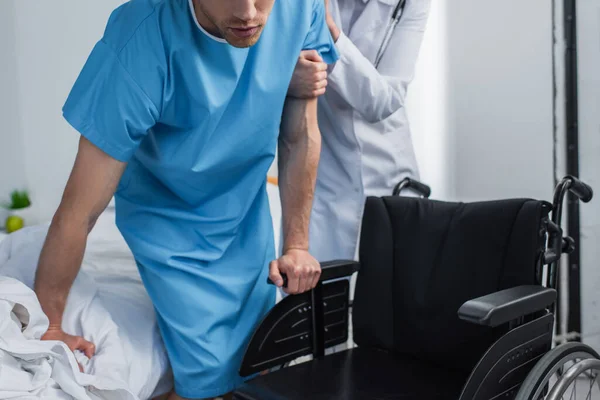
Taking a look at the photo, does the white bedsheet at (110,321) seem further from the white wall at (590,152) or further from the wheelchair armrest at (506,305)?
the white wall at (590,152)

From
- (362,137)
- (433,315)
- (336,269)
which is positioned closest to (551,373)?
(433,315)

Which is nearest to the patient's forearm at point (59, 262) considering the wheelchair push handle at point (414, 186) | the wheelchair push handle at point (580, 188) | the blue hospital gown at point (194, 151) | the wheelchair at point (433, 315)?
the blue hospital gown at point (194, 151)

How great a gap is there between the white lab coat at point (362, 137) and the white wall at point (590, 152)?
0.63 meters

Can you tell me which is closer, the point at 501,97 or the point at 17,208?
the point at 501,97

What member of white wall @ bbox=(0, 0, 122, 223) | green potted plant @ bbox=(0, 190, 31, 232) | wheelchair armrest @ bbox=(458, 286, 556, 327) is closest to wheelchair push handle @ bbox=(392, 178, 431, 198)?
wheelchair armrest @ bbox=(458, 286, 556, 327)

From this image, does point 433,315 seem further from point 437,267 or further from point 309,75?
point 309,75

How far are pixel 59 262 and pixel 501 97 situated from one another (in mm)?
1595

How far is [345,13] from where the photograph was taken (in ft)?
5.90

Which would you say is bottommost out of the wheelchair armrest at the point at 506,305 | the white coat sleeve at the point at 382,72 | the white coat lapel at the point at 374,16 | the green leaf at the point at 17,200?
the green leaf at the point at 17,200

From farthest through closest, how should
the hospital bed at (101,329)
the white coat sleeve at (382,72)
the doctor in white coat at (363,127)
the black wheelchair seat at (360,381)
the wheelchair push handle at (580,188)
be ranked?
1. the doctor in white coat at (363,127)
2. the white coat sleeve at (382,72)
3. the wheelchair push handle at (580,188)
4. the black wheelchair seat at (360,381)
5. the hospital bed at (101,329)

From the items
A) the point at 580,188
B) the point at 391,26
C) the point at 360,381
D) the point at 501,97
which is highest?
the point at 391,26

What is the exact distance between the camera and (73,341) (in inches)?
50.6

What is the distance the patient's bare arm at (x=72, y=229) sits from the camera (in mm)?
1240

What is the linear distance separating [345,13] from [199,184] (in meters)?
0.71
